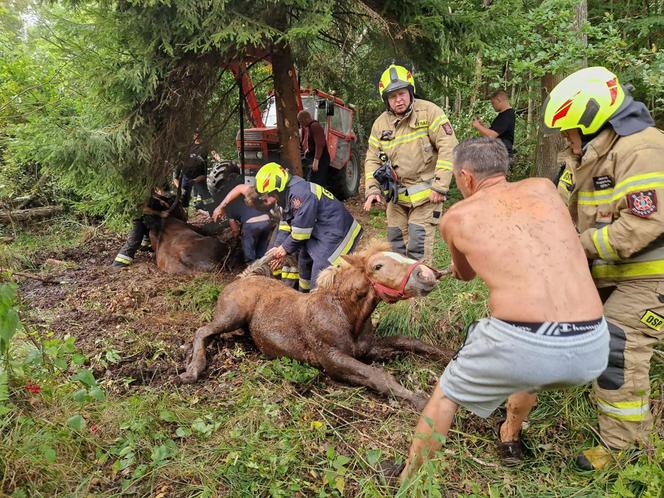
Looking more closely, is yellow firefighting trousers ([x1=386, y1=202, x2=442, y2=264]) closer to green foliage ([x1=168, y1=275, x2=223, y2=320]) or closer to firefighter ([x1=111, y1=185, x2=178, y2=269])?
green foliage ([x1=168, y1=275, x2=223, y2=320])

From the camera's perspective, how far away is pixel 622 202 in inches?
104

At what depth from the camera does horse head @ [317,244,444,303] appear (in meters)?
3.23

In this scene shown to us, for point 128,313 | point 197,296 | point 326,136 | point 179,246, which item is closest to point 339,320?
point 197,296

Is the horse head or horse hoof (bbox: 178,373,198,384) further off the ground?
the horse head

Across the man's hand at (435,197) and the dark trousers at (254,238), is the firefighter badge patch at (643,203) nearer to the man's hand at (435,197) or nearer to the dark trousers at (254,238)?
the man's hand at (435,197)

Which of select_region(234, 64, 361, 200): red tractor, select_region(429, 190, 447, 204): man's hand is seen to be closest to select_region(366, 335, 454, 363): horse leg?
select_region(429, 190, 447, 204): man's hand

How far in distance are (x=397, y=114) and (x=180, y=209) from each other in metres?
4.65

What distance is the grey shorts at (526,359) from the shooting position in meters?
2.21

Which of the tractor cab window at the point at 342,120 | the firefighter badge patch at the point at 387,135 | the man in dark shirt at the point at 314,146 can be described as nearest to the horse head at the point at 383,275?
the firefighter badge patch at the point at 387,135

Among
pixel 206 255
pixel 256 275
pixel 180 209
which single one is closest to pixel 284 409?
pixel 256 275

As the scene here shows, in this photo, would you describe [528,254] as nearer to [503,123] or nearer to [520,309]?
[520,309]

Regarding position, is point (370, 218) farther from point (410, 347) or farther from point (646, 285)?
point (646, 285)

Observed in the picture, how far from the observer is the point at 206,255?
6984 mm

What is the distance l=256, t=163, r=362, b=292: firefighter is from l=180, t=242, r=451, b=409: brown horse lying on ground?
2.57ft
